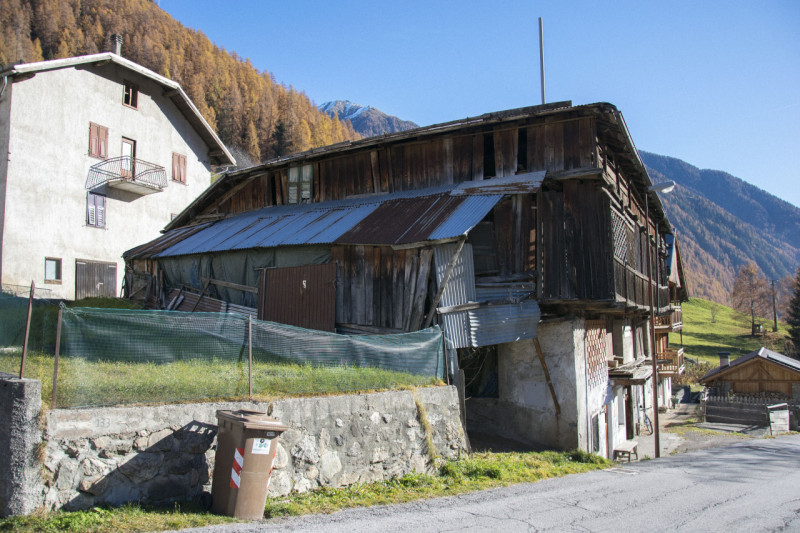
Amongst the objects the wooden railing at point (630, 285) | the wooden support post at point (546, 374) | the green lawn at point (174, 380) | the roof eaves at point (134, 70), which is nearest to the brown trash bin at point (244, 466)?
the green lawn at point (174, 380)

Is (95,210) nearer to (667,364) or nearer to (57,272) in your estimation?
(57,272)

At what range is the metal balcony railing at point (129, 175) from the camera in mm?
26172

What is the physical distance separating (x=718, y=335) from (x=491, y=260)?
5977 cm

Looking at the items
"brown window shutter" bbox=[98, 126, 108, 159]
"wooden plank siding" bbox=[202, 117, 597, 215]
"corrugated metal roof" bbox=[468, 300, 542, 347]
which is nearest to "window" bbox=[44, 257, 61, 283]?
"brown window shutter" bbox=[98, 126, 108, 159]

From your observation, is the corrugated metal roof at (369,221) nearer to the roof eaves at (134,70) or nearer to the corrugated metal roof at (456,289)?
the corrugated metal roof at (456,289)

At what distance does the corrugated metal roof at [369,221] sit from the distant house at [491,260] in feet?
0.22

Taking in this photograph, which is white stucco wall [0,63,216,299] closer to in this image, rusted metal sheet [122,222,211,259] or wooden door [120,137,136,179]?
wooden door [120,137,136,179]

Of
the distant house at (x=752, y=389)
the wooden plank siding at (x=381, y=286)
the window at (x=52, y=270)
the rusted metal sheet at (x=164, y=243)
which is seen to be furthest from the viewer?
the distant house at (x=752, y=389)

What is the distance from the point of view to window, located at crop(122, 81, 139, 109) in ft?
90.9

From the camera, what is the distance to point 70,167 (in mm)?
24922

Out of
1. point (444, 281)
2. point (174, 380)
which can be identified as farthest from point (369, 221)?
point (174, 380)

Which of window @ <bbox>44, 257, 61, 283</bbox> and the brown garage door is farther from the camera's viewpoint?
the brown garage door

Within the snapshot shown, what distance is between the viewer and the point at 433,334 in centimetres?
1203

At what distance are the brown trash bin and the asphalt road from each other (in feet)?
1.08
